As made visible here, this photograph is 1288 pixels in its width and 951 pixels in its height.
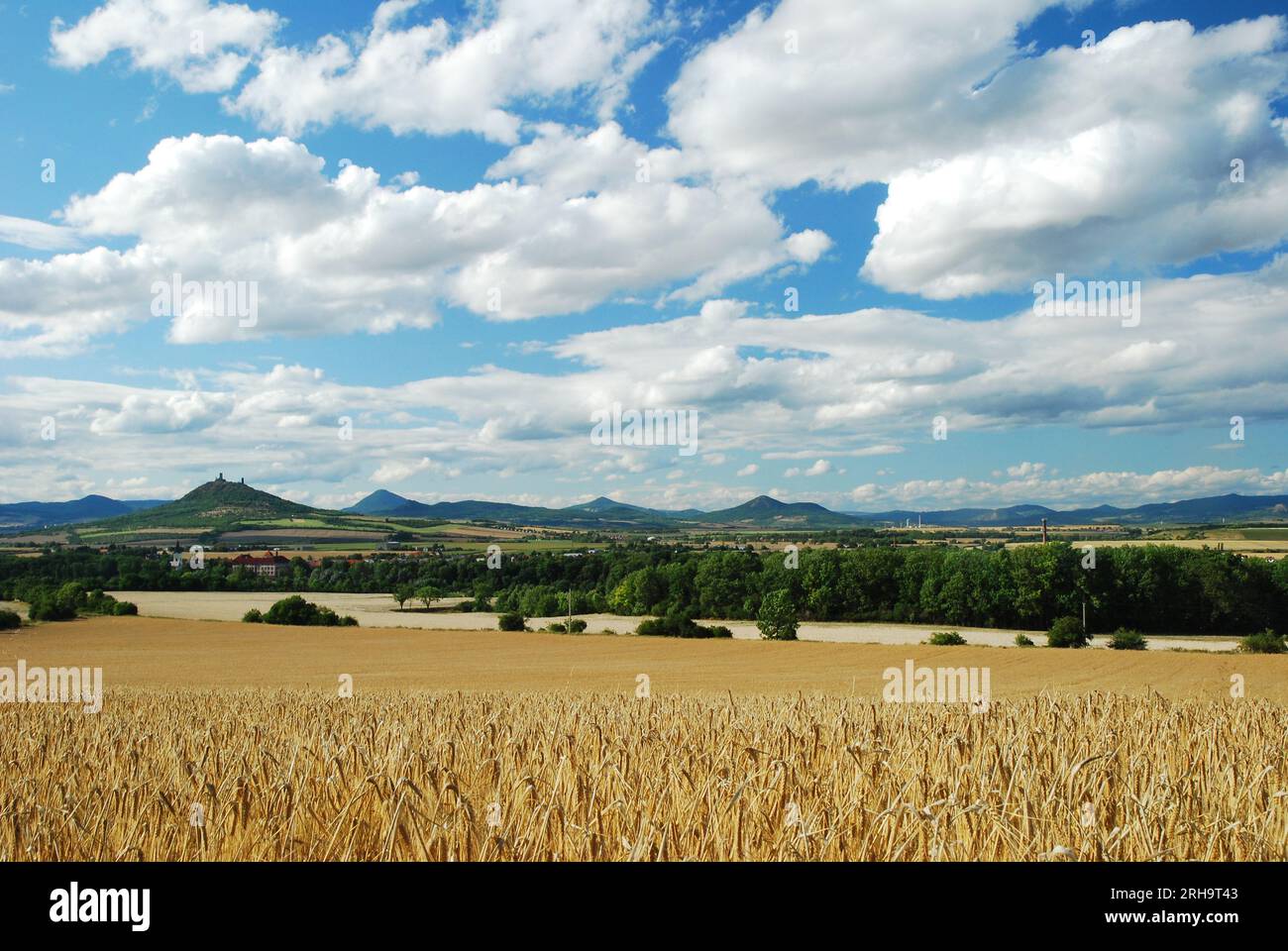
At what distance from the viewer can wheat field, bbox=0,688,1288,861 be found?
3.49 metres

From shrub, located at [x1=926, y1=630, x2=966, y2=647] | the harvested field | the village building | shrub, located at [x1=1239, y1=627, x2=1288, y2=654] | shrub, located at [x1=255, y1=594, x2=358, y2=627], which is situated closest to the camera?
the harvested field

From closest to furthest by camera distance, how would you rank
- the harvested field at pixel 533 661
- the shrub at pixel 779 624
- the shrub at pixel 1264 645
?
the harvested field at pixel 533 661 < the shrub at pixel 1264 645 < the shrub at pixel 779 624

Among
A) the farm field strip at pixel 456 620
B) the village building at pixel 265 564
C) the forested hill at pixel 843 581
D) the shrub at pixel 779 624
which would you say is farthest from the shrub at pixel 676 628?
the village building at pixel 265 564

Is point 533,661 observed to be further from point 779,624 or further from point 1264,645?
point 1264,645

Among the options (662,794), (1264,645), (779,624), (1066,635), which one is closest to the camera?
(662,794)

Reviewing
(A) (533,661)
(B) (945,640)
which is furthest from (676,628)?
(A) (533,661)

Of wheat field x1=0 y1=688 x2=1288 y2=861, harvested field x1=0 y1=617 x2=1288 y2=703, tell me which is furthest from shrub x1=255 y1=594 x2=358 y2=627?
wheat field x1=0 y1=688 x2=1288 y2=861

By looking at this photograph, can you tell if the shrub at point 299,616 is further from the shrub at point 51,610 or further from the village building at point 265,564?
the village building at point 265,564

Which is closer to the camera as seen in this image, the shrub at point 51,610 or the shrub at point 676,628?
the shrub at point 51,610

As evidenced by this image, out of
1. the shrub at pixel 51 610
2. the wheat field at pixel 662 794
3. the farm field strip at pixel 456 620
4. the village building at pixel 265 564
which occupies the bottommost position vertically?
the farm field strip at pixel 456 620

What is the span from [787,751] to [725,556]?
309ft

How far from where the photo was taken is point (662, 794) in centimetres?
413

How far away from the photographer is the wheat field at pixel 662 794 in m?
3.49

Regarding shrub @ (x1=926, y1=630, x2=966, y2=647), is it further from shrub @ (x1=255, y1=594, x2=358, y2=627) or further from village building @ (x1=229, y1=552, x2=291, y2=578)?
village building @ (x1=229, y1=552, x2=291, y2=578)
